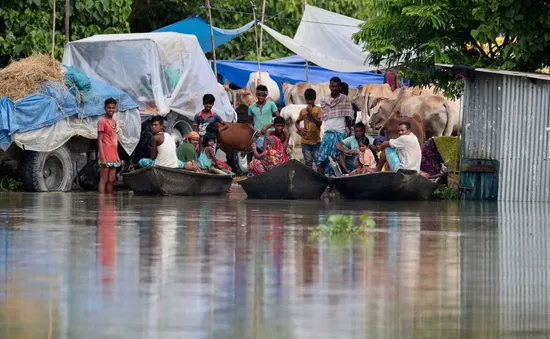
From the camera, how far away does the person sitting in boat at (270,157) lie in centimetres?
2038

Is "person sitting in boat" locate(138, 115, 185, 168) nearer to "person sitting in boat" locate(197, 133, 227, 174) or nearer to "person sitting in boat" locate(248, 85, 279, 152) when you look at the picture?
"person sitting in boat" locate(197, 133, 227, 174)

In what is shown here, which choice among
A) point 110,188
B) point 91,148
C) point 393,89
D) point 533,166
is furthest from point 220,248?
point 393,89

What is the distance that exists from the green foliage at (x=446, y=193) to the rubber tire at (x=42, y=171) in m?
6.43

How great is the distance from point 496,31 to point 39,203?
23.6 ft

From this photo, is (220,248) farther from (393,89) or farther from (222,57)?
(222,57)

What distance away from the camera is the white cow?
95.9ft

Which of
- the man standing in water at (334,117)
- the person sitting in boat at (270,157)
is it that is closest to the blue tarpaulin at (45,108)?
the person sitting in boat at (270,157)

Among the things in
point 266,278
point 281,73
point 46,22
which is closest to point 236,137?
point 46,22

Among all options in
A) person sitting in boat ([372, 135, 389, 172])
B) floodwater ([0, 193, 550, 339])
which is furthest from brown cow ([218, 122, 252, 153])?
floodwater ([0, 193, 550, 339])

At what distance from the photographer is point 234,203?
1795 cm

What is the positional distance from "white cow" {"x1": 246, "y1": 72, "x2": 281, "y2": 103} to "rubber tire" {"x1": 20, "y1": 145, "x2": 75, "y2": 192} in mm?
7995

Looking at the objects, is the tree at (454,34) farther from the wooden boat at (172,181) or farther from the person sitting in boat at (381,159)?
the wooden boat at (172,181)

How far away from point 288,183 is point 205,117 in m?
3.81

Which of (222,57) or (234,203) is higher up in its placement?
(222,57)
